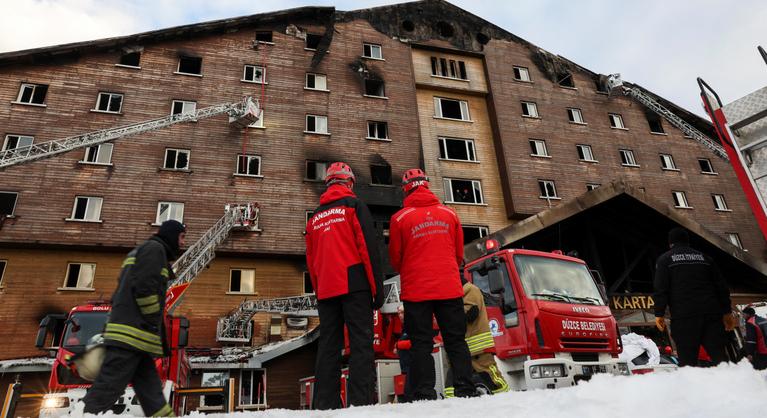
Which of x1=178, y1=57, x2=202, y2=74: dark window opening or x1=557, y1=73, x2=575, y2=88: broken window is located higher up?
x1=557, y1=73, x2=575, y2=88: broken window

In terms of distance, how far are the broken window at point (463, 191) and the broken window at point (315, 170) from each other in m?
6.68

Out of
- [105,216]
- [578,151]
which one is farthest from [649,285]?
[105,216]

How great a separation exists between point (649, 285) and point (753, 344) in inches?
472

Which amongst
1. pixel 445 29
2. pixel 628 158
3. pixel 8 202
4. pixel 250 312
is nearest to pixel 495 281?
pixel 250 312

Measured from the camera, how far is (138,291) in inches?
159

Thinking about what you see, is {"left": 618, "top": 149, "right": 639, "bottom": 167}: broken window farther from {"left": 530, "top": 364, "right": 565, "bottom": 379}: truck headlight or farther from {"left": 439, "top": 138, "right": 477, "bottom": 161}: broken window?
{"left": 530, "top": 364, "right": 565, "bottom": 379}: truck headlight

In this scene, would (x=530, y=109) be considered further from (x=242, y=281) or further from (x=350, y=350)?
(x=350, y=350)

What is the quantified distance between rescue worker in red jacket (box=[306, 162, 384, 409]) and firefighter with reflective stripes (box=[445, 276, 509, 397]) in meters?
2.05

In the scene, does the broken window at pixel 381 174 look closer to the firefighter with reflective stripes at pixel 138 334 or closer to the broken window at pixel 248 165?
the broken window at pixel 248 165

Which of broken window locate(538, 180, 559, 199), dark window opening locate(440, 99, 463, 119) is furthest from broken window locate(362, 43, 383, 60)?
broken window locate(538, 180, 559, 199)

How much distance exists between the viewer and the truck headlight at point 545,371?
6.09 metres

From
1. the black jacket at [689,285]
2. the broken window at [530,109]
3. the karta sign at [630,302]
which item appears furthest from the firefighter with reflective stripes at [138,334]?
the broken window at [530,109]

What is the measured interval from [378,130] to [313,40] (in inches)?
273

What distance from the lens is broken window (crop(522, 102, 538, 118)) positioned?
29.6 metres
